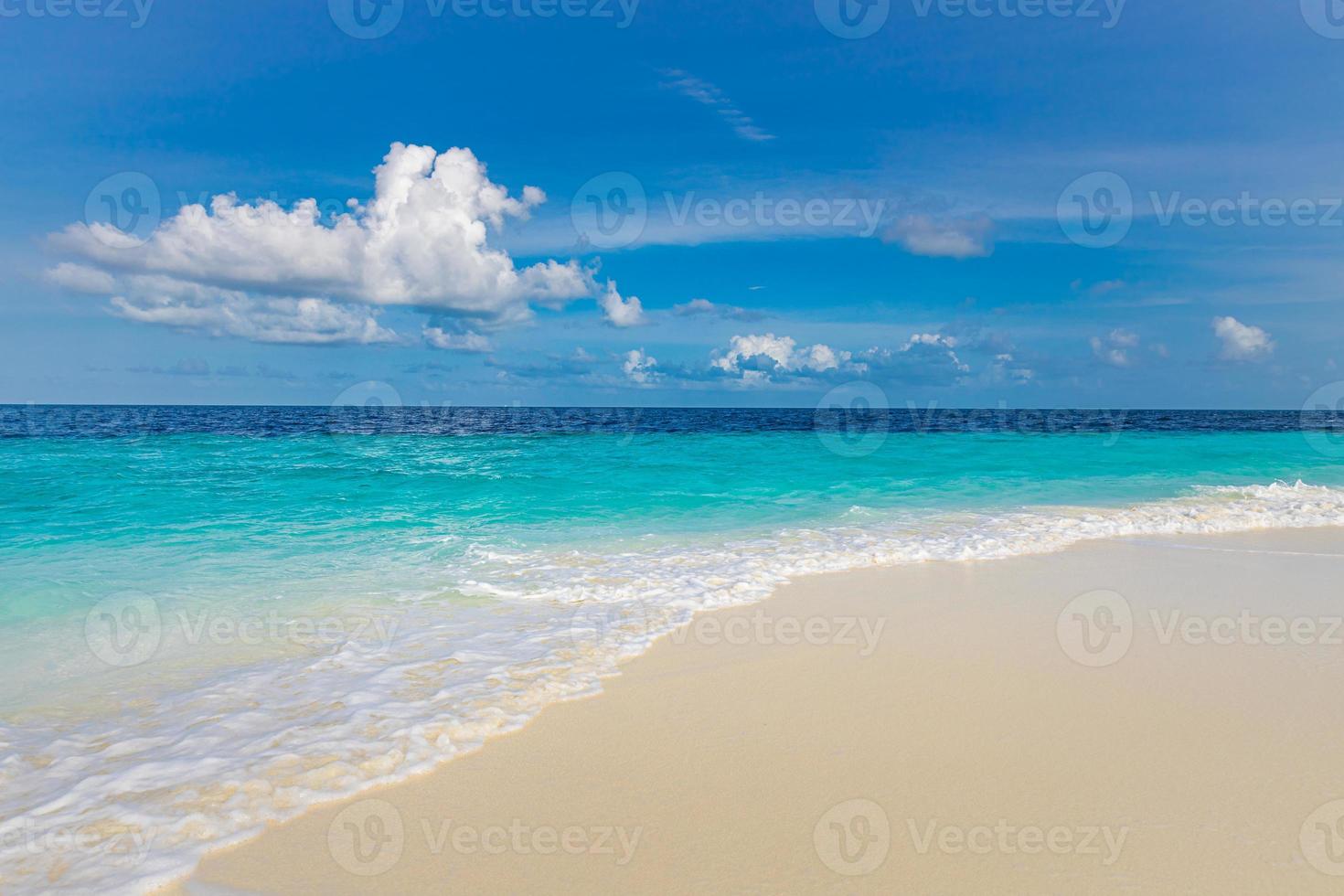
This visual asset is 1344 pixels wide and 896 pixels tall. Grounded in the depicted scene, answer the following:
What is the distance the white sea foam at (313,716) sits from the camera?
11.3 feet

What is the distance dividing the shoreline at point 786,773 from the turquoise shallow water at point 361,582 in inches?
19.5

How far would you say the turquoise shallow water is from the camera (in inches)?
160

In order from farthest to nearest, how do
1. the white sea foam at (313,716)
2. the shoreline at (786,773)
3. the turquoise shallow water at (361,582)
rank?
the turquoise shallow water at (361,582)
the white sea foam at (313,716)
the shoreline at (786,773)

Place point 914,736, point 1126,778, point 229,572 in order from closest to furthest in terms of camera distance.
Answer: point 1126,778, point 914,736, point 229,572

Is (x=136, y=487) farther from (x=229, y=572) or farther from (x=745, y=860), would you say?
(x=745, y=860)

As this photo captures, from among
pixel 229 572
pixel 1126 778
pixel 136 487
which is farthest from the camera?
pixel 136 487

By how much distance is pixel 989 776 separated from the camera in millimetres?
3795

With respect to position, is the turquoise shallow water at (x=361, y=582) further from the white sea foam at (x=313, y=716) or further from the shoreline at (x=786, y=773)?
the shoreline at (x=786, y=773)

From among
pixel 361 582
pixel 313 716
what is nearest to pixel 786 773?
pixel 313 716

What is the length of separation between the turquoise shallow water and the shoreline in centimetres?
49

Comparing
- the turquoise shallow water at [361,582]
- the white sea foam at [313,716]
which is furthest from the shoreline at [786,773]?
the turquoise shallow water at [361,582]

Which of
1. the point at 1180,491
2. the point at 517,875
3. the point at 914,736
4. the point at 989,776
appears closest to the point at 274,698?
the point at 517,875

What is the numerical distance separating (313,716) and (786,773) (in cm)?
318

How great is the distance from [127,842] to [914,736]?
422 centimetres
